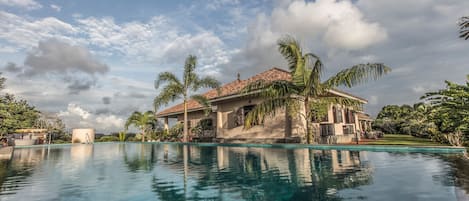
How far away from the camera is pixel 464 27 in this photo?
8844mm

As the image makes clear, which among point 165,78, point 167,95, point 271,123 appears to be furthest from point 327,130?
point 165,78

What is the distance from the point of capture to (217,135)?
63.5 ft

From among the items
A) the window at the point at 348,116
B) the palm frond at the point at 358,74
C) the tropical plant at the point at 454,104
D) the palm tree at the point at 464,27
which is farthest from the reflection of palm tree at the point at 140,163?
the window at the point at 348,116

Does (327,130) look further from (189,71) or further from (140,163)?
(140,163)

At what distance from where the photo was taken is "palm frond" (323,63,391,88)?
11.5m

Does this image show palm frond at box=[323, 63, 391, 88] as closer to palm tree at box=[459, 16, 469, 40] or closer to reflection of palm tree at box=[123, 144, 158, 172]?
palm tree at box=[459, 16, 469, 40]

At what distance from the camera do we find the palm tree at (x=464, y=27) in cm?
870

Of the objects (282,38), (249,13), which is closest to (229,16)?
(249,13)

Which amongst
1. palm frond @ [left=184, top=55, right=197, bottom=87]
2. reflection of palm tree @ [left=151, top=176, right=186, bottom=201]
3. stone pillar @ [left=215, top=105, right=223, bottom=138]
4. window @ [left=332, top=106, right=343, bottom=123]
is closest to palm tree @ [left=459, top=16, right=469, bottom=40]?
window @ [left=332, top=106, right=343, bottom=123]

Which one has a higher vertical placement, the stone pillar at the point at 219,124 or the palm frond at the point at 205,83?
the palm frond at the point at 205,83

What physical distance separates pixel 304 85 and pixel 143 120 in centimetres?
2061

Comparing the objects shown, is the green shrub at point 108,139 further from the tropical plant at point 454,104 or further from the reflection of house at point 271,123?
the tropical plant at point 454,104

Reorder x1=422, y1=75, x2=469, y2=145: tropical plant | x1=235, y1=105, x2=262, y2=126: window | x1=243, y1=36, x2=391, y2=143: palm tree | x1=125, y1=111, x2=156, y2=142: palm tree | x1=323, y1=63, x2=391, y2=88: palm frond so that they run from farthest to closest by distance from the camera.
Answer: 1. x1=125, y1=111, x2=156, y2=142: palm tree
2. x1=235, y1=105, x2=262, y2=126: window
3. x1=243, y1=36, x2=391, y2=143: palm tree
4. x1=323, y1=63, x2=391, y2=88: palm frond
5. x1=422, y1=75, x2=469, y2=145: tropical plant

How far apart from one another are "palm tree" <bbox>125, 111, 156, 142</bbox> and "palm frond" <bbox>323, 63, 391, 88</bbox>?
21.2 metres
